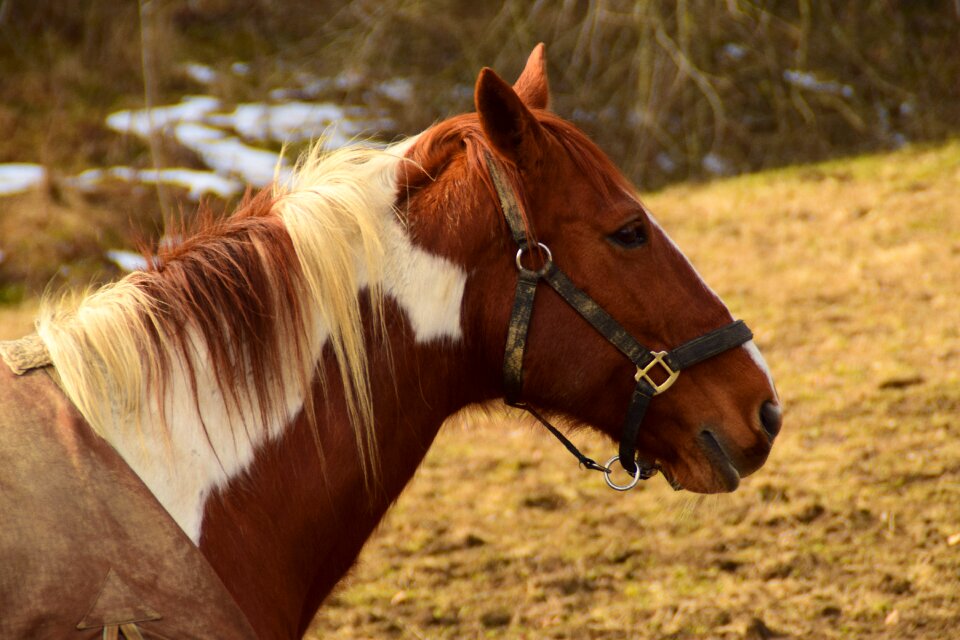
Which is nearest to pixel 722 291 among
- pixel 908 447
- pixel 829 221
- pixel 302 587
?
pixel 829 221

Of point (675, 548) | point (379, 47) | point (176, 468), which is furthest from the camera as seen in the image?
point (379, 47)

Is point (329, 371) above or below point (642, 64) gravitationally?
above

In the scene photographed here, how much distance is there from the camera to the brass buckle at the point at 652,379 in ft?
6.27

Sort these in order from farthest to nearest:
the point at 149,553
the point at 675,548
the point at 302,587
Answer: the point at 675,548 → the point at 302,587 → the point at 149,553

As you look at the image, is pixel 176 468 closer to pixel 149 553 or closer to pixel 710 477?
pixel 149 553

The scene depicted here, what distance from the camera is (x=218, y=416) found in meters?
1.72

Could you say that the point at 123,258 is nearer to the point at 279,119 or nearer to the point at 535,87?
the point at 279,119

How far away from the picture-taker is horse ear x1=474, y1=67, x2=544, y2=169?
70.2 inches

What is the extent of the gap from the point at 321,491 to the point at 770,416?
3.03 feet

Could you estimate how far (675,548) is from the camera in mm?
3596

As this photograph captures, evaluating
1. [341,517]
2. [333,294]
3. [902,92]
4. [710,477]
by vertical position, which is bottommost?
[902,92]

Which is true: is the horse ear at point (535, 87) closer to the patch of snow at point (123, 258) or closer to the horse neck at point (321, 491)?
the horse neck at point (321, 491)

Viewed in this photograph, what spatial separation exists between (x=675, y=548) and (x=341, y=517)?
2087mm

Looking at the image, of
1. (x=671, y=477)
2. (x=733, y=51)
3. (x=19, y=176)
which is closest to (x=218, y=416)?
(x=671, y=477)
